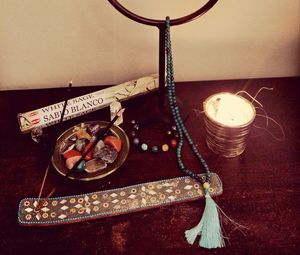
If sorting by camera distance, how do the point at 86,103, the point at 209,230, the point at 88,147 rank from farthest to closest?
1. the point at 86,103
2. the point at 88,147
3. the point at 209,230

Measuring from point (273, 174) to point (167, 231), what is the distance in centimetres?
25

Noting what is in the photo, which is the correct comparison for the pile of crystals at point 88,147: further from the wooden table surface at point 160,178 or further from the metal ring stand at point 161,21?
the metal ring stand at point 161,21

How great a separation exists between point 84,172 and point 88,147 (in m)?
0.06

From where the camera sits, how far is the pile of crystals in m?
0.74

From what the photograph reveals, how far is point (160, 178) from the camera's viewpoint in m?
0.75

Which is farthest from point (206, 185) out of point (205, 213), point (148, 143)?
point (148, 143)

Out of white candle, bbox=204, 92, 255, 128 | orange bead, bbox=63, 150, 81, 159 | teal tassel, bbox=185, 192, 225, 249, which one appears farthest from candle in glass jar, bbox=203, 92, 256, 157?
orange bead, bbox=63, 150, 81, 159

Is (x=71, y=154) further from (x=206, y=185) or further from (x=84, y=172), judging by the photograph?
(x=206, y=185)

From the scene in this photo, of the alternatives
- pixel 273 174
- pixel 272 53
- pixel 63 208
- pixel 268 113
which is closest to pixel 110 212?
pixel 63 208

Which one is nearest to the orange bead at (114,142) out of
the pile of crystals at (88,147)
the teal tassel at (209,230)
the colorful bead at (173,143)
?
the pile of crystals at (88,147)

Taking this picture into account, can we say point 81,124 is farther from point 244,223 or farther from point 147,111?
point 244,223

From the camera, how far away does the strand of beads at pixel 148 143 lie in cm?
80

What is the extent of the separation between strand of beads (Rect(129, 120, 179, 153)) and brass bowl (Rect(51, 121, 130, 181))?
1.2 inches

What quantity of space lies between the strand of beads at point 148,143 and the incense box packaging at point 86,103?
0.28 feet
